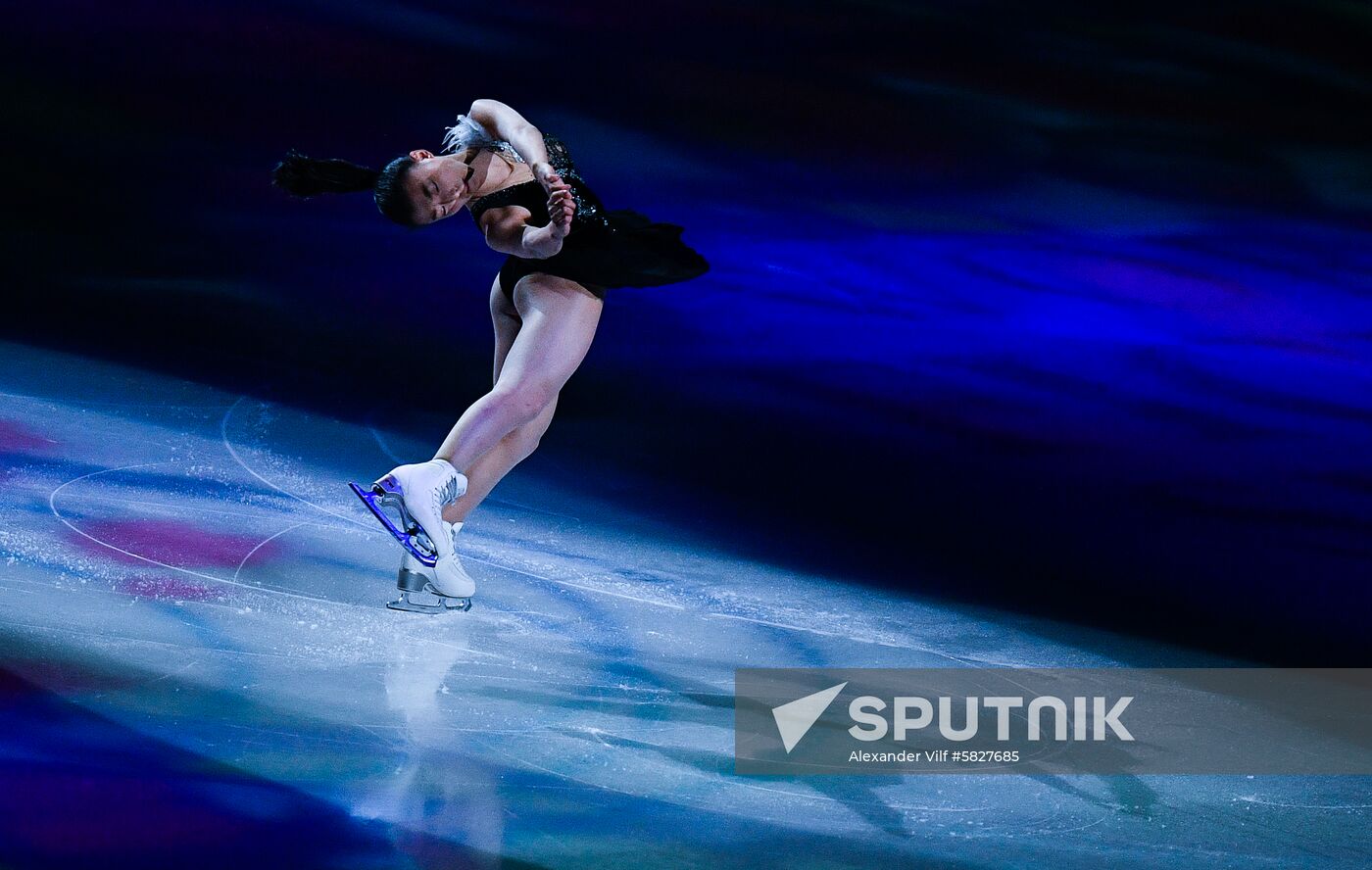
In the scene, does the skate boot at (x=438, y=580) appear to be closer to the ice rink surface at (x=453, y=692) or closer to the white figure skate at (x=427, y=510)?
the white figure skate at (x=427, y=510)

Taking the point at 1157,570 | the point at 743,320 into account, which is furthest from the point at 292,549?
the point at 1157,570

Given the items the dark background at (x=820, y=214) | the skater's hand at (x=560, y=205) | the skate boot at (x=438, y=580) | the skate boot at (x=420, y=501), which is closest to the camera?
the skater's hand at (x=560, y=205)

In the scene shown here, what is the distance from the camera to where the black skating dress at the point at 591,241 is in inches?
153

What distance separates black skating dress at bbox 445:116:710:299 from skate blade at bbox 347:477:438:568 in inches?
29.0

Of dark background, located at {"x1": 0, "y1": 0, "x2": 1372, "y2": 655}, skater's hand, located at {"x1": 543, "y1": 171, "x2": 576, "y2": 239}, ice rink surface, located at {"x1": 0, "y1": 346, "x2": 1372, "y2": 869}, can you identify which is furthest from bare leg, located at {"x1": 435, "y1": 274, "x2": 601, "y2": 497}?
dark background, located at {"x1": 0, "y1": 0, "x2": 1372, "y2": 655}

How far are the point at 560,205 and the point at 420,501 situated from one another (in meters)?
0.87

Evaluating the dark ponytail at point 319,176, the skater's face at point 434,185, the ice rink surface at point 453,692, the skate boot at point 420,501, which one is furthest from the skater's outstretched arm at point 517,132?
the ice rink surface at point 453,692

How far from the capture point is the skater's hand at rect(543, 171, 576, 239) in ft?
11.7

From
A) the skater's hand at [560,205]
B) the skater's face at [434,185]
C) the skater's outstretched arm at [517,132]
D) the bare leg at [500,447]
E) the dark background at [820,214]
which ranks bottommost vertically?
the bare leg at [500,447]

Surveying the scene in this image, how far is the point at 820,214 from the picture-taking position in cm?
619

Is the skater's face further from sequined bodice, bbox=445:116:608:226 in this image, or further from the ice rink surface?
the ice rink surface

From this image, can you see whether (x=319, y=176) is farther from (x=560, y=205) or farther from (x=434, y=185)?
(x=560, y=205)

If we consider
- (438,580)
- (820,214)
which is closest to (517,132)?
(438,580)

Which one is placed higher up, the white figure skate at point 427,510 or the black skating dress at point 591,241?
the black skating dress at point 591,241
